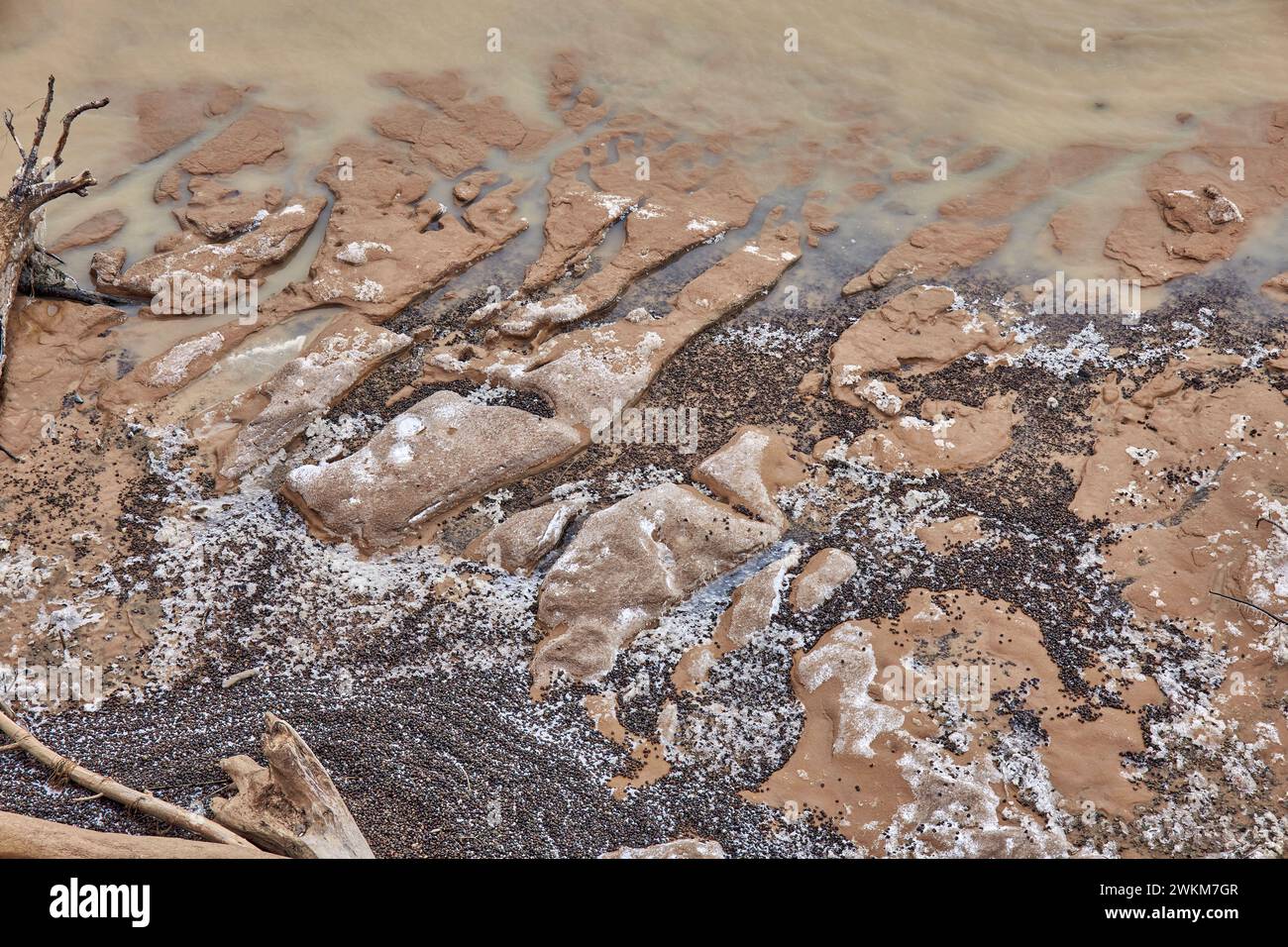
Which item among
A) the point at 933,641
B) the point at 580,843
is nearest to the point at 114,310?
the point at 580,843

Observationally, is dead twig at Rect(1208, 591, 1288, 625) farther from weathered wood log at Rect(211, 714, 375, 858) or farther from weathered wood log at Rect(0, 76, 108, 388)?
weathered wood log at Rect(0, 76, 108, 388)

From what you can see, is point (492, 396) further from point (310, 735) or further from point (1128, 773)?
point (1128, 773)

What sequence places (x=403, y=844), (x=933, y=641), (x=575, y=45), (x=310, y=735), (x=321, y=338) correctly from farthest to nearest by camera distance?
(x=575, y=45), (x=321, y=338), (x=933, y=641), (x=310, y=735), (x=403, y=844)
